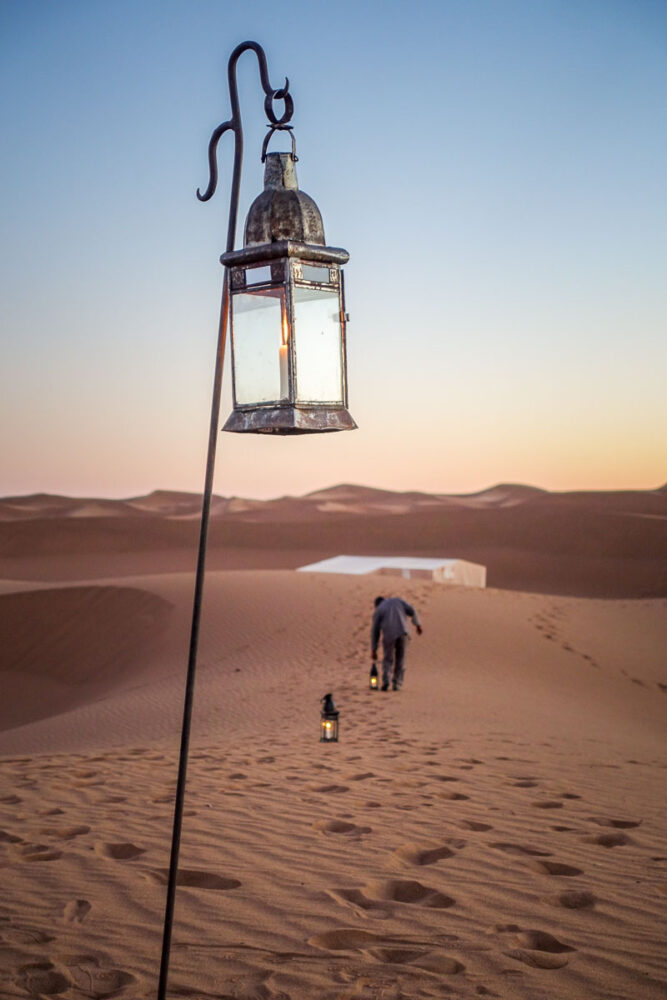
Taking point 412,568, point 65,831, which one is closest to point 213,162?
point 65,831

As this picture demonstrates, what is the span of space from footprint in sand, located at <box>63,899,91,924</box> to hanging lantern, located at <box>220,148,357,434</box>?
8.95ft

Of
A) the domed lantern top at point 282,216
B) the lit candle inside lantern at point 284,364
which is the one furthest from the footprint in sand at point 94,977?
the domed lantern top at point 282,216

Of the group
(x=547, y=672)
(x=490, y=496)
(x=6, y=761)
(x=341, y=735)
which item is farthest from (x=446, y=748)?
(x=490, y=496)

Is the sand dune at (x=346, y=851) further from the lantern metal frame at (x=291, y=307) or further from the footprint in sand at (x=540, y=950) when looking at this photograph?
the lantern metal frame at (x=291, y=307)

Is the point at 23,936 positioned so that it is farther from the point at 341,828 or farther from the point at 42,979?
the point at 341,828

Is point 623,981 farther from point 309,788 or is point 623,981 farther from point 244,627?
point 244,627

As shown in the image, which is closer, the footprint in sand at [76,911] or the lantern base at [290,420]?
the lantern base at [290,420]

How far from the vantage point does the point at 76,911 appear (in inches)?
165

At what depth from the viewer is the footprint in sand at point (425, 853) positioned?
4926 mm

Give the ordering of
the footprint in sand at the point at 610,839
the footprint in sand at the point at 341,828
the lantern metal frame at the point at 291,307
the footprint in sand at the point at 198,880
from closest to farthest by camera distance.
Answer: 1. the lantern metal frame at the point at 291,307
2. the footprint in sand at the point at 198,880
3. the footprint in sand at the point at 610,839
4. the footprint in sand at the point at 341,828

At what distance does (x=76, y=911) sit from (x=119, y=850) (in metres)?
0.97

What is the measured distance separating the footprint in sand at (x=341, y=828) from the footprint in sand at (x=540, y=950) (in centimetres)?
164

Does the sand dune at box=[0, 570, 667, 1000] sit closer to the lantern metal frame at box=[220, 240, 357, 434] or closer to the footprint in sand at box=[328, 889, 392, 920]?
the footprint in sand at box=[328, 889, 392, 920]

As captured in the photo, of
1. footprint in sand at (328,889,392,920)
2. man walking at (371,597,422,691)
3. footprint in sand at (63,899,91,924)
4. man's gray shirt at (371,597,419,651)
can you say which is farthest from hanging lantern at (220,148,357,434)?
man's gray shirt at (371,597,419,651)
